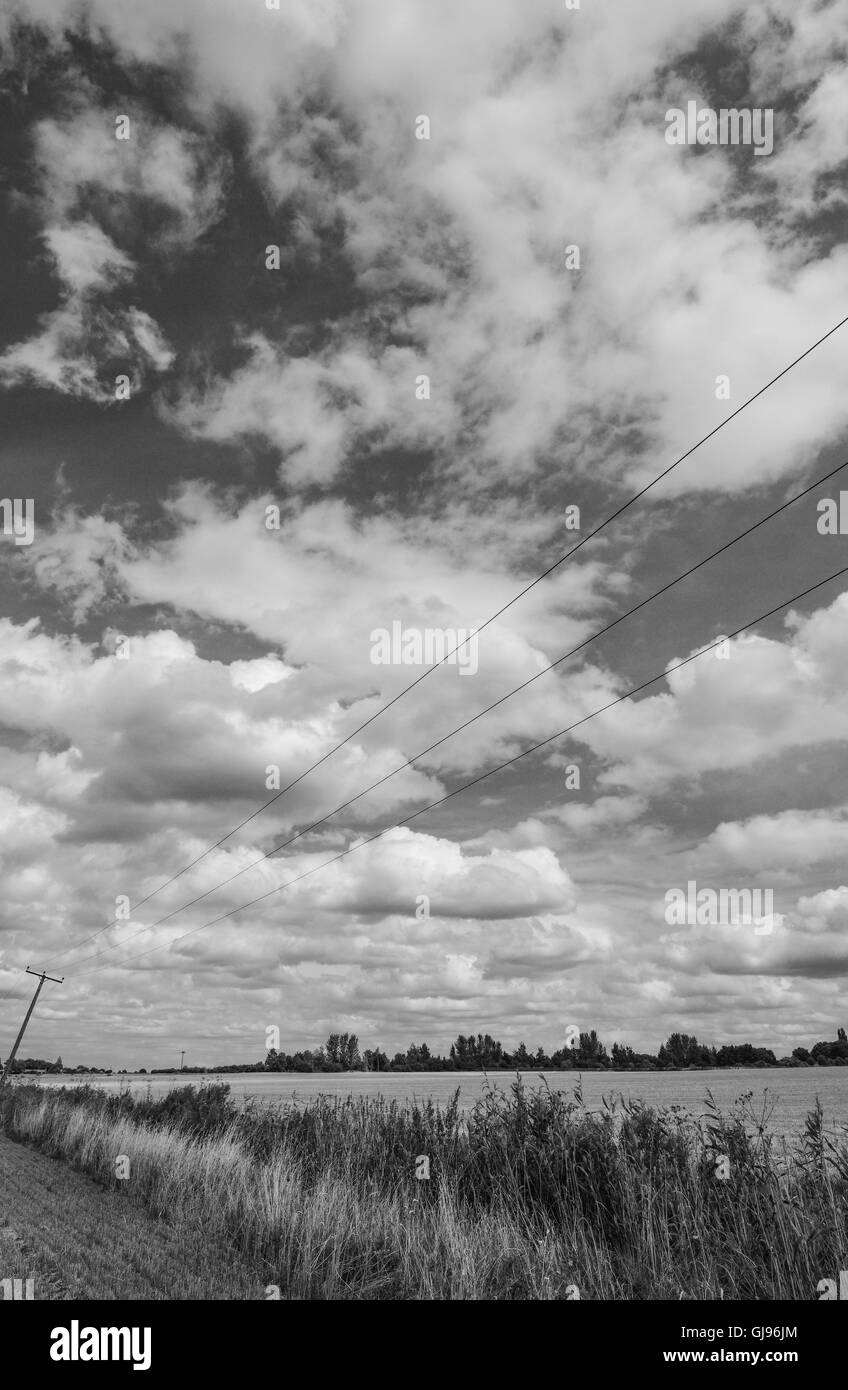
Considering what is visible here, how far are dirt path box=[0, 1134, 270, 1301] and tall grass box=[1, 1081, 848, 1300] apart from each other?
0.56 m

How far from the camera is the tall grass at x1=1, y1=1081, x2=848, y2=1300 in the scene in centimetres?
975

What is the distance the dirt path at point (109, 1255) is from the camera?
31.4 ft

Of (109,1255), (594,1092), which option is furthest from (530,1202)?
(594,1092)

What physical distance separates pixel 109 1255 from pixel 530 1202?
6.11 meters

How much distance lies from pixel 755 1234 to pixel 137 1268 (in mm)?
7322

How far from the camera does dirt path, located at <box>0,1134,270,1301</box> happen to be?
9562 millimetres

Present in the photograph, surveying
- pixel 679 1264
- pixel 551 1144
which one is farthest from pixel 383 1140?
pixel 679 1264

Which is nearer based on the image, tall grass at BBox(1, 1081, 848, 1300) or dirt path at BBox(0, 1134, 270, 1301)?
dirt path at BBox(0, 1134, 270, 1301)

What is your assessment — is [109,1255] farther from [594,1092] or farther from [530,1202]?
[594,1092]

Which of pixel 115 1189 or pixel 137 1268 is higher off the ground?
pixel 137 1268

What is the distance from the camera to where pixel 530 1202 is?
13.6 meters
